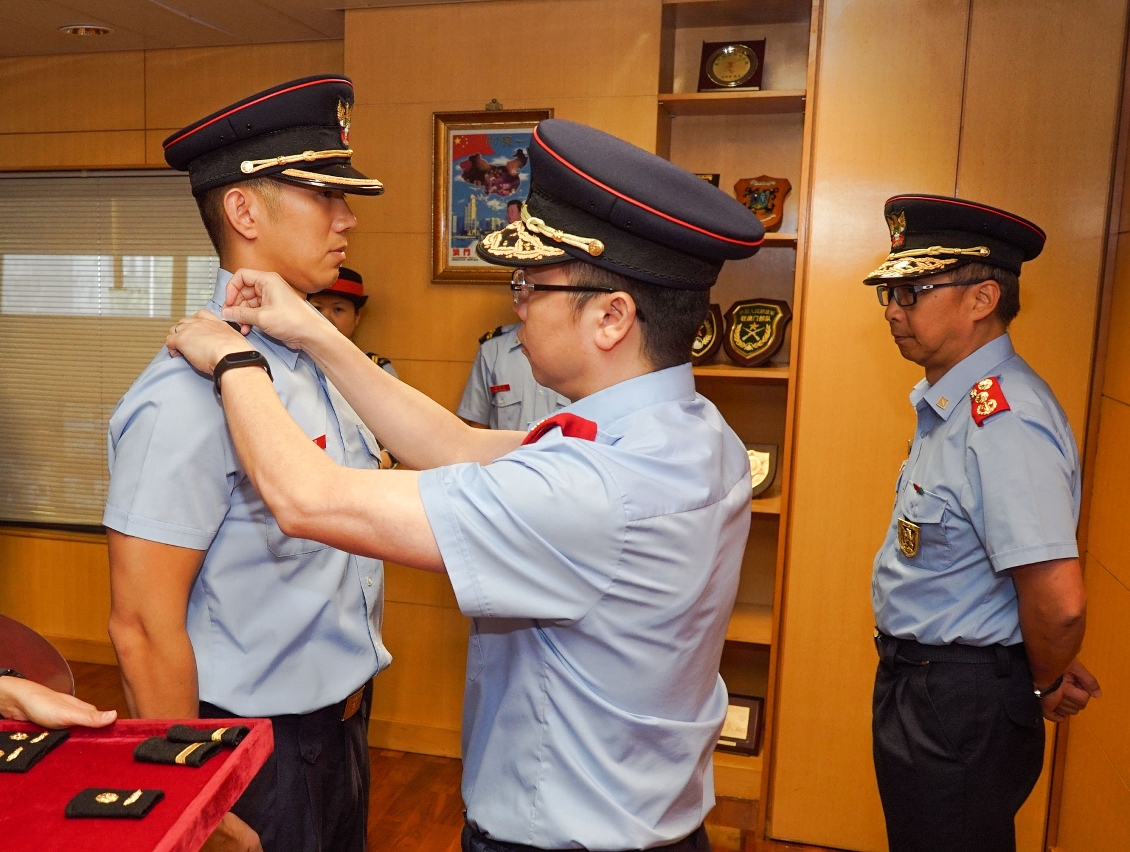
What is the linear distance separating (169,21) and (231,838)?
3.58m

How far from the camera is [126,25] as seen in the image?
12.7ft

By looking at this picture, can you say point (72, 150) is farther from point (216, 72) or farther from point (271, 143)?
point (271, 143)

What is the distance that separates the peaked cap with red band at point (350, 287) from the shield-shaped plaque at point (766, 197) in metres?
1.50

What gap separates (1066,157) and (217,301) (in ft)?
8.45

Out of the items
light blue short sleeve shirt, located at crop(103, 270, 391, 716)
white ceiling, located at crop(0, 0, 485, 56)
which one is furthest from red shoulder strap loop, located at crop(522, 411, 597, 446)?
white ceiling, located at crop(0, 0, 485, 56)

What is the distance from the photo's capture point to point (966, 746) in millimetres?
2033

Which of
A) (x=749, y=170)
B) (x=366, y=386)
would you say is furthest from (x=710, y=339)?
(x=366, y=386)

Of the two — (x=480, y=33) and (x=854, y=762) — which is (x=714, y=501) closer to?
(x=854, y=762)

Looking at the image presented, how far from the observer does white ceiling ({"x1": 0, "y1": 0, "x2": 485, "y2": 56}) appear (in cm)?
356

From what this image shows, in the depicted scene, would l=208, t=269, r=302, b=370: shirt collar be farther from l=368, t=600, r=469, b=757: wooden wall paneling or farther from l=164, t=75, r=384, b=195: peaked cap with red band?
l=368, t=600, r=469, b=757: wooden wall paneling

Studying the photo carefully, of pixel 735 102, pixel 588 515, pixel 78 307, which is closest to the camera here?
pixel 588 515

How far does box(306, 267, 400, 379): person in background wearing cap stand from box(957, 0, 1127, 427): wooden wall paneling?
2171mm

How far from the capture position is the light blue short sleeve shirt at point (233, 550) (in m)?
1.38

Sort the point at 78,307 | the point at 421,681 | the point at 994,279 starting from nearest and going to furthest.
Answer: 1. the point at 994,279
2. the point at 421,681
3. the point at 78,307
